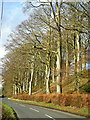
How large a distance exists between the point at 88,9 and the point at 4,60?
1980cm

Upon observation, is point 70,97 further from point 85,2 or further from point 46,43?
point 46,43

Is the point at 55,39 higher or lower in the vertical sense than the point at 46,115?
higher

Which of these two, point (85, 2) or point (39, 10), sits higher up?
point (39, 10)

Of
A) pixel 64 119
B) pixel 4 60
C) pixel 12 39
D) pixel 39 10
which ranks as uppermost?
pixel 39 10

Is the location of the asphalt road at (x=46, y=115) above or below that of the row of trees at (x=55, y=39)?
below

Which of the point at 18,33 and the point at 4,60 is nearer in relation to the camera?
Result: the point at 18,33

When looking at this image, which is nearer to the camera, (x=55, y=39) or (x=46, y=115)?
(x=46, y=115)

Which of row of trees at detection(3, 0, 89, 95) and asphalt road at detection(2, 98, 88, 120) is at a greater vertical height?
row of trees at detection(3, 0, 89, 95)

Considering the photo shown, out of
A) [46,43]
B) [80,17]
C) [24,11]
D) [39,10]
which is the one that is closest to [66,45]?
[46,43]

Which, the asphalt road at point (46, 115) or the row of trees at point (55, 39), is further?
the row of trees at point (55, 39)

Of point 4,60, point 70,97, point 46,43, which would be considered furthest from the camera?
point 4,60

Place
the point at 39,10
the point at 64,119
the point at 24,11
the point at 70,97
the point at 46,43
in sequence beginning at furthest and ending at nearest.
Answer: the point at 46,43, the point at 39,10, the point at 24,11, the point at 70,97, the point at 64,119

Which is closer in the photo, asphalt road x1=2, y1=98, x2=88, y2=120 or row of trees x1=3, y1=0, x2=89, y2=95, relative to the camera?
asphalt road x1=2, y1=98, x2=88, y2=120

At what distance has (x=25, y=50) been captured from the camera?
25578 millimetres
